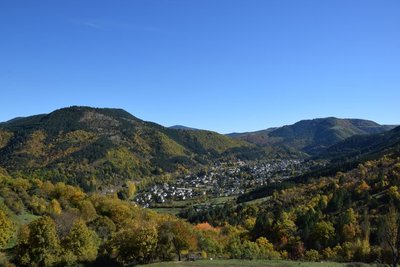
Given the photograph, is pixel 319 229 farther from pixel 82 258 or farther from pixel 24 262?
pixel 24 262

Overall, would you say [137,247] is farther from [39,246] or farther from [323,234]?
[323,234]

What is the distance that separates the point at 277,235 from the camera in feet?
372

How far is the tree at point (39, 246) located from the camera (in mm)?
61406

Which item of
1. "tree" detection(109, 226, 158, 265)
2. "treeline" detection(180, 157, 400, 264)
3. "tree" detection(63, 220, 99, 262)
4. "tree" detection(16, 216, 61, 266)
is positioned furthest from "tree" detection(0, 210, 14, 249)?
A: "treeline" detection(180, 157, 400, 264)

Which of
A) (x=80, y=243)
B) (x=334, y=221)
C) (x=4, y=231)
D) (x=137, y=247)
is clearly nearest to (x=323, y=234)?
(x=334, y=221)

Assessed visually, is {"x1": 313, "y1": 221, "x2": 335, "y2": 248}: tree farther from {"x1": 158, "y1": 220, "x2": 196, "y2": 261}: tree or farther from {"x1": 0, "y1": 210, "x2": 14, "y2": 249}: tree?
{"x1": 0, "y1": 210, "x2": 14, "y2": 249}: tree

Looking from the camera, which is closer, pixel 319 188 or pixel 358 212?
pixel 358 212

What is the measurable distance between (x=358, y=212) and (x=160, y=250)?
86.1 m

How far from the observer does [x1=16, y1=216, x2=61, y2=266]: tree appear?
2418 inches

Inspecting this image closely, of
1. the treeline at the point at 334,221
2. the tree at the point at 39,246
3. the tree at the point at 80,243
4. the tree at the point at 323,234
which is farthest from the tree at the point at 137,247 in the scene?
Result: the tree at the point at 323,234

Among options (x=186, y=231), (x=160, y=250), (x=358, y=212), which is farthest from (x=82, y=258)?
(x=358, y=212)

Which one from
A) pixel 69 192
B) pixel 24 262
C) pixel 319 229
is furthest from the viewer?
pixel 69 192

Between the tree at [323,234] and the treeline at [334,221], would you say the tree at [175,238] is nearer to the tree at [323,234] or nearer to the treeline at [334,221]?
the treeline at [334,221]

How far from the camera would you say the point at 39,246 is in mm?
61844
